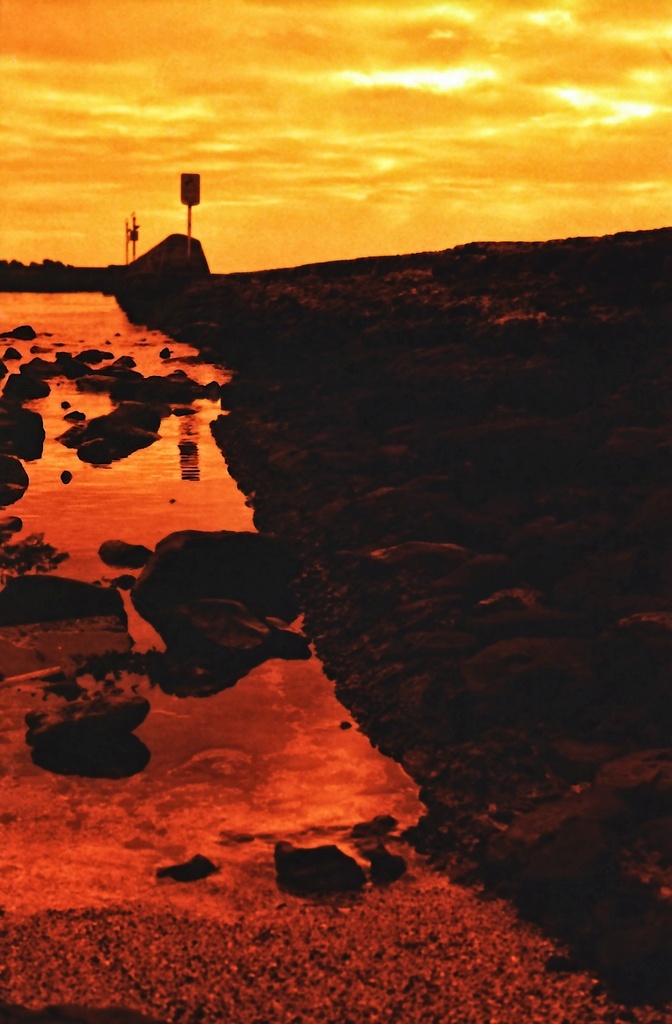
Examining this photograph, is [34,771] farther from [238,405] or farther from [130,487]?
[238,405]

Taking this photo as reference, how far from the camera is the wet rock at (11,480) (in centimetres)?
1838

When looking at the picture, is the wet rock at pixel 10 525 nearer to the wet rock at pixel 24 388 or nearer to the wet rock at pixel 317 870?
the wet rock at pixel 317 870

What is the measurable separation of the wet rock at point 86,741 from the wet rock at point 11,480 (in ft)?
26.5

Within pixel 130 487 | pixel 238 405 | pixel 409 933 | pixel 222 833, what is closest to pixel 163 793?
pixel 222 833

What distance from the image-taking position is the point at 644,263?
20.7 meters

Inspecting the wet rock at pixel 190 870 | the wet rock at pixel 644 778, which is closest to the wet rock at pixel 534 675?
the wet rock at pixel 644 778

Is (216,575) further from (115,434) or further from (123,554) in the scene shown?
(115,434)

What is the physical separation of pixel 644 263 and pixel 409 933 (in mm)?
14816

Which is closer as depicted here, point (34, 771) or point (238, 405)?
point (34, 771)

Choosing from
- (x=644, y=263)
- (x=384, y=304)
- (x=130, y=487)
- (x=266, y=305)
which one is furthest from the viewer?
(x=266, y=305)

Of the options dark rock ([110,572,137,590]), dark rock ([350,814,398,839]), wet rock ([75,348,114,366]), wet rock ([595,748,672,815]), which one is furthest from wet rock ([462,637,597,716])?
wet rock ([75,348,114,366])

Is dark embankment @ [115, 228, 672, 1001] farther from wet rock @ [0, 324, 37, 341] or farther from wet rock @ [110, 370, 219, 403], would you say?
wet rock @ [0, 324, 37, 341]

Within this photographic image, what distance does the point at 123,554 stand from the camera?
1524cm

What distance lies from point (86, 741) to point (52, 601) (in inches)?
116
